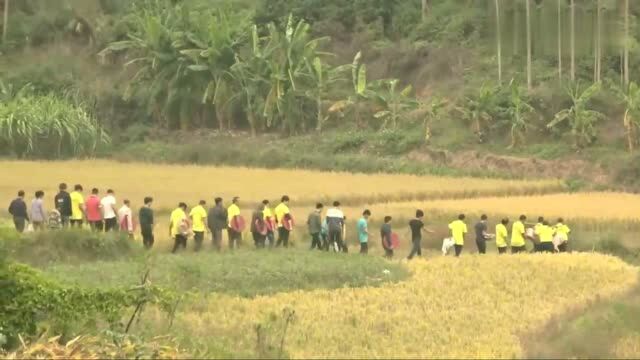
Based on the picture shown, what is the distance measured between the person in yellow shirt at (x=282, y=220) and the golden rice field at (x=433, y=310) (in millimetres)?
3213

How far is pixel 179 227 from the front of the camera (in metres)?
18.5

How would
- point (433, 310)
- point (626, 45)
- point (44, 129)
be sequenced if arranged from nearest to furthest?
point (433, 310) → point (626, 45) → point (44, 129)

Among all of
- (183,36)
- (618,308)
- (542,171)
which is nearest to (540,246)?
(618,308)

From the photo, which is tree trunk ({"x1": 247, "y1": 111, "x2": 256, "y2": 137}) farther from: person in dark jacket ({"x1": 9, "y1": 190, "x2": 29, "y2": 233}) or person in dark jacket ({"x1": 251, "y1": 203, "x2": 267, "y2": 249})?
person in dark jacket ({"x1": 9, "y1": 190, "x2": 29, "y2": 233})

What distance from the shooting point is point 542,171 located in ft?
109

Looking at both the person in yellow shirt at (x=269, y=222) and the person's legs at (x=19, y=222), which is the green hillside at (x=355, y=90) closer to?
the person in yellow shirt at (x=269, y=222)

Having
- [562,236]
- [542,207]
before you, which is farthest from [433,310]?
[542,207]

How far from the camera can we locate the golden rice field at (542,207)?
23859 millimetres

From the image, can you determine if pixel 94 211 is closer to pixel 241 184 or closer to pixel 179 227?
pixel 179 227

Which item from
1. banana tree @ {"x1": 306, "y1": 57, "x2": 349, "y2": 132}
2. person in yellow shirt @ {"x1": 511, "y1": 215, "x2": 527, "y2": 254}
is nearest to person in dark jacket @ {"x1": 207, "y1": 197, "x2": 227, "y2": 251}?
person in yellow shirt @ {"x1": 511, "y1": 215, "x2": 527, "y2": 254}

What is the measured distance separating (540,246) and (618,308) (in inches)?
261

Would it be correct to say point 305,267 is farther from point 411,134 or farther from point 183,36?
point 183,36

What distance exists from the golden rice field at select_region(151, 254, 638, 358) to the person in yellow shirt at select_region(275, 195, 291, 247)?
3.21 meters

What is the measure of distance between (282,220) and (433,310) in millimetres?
6296
